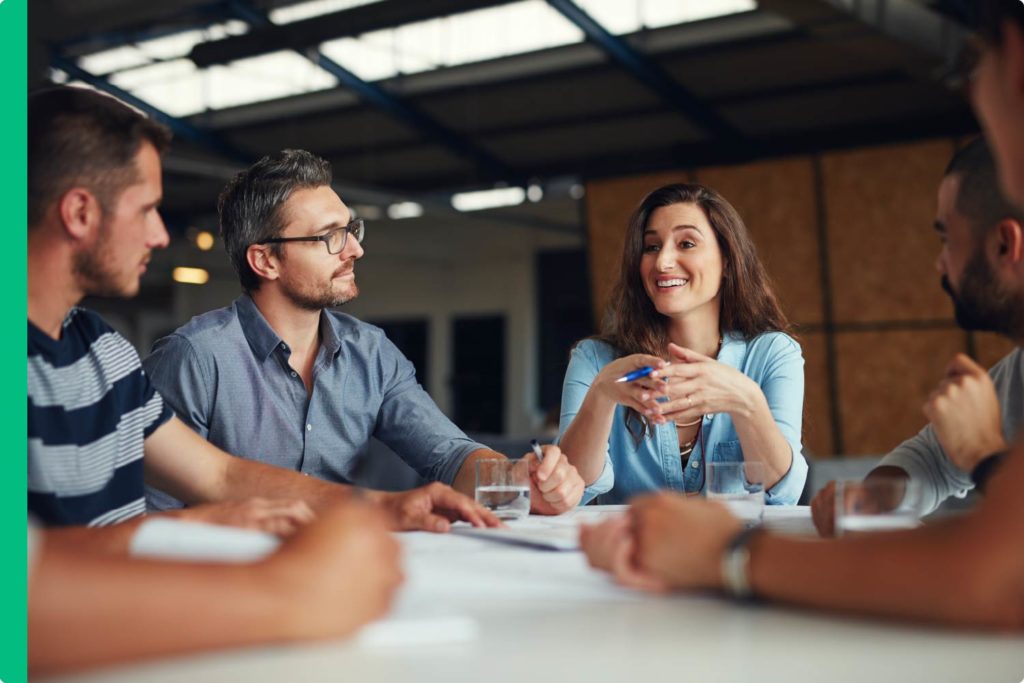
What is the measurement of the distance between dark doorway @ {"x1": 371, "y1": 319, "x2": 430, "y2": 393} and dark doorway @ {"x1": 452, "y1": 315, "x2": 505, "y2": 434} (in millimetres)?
646

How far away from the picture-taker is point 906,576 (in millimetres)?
932

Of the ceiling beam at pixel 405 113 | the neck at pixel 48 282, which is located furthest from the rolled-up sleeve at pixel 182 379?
the ceiling beam at pixel 405 113

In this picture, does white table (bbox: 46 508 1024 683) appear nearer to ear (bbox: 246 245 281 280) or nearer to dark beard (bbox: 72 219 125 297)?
dark beard (bbox: 72 219 125 297)

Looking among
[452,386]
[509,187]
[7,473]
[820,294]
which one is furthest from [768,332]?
[452,386]

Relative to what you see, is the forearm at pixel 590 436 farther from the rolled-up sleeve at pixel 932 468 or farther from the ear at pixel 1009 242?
the ear at pixel 1009 242

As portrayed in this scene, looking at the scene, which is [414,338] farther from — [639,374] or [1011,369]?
[1011,369]

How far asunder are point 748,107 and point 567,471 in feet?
32.4

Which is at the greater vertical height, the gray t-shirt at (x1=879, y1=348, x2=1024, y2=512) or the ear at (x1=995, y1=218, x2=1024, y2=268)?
the ear at (x1=995, y1=218, x2=1024, y2=268)

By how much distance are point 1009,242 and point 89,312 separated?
1.49m

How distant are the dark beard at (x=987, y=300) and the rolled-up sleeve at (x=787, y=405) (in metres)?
0.88

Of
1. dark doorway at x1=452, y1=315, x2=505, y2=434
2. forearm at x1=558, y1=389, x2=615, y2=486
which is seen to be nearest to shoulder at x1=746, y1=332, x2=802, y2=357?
forearm at x1=558, y1=389, x2=615, y2=486

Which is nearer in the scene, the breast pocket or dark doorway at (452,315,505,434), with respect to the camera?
the breast pocket

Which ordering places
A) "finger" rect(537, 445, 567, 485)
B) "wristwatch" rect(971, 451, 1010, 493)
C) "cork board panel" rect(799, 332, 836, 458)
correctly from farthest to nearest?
"cork board panel" rect(799, 332, 836, 458) → "finger" rect(537, 445, 567, 485) → "wristwatch" rect(971, 451, 1010, 493)

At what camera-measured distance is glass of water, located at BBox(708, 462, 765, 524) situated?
186 centimetres
